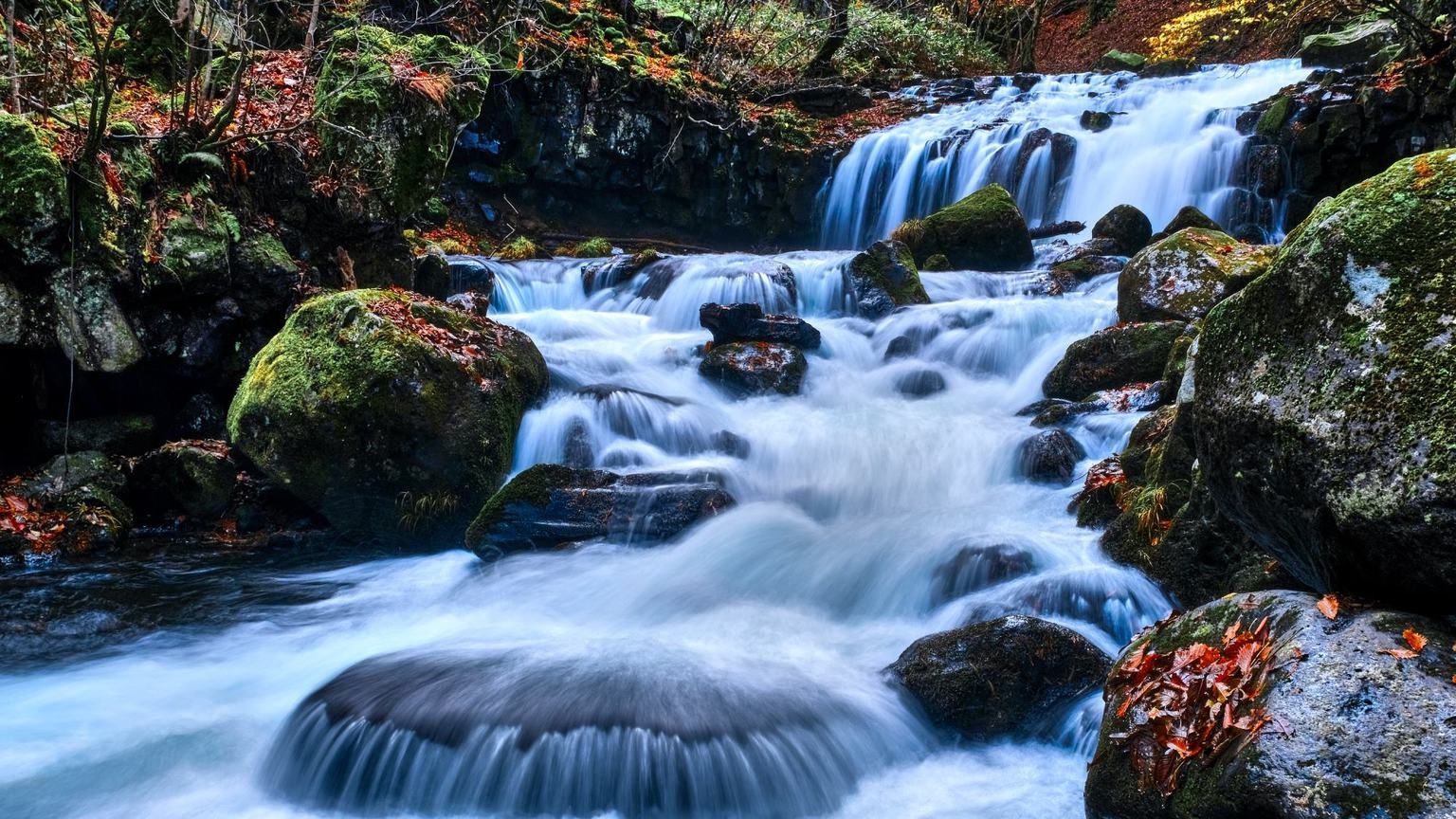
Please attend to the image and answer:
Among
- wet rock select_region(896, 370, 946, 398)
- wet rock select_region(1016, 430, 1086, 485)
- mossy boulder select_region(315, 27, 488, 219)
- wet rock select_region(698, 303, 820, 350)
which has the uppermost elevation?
mossy boulder select_region(315, 27, 488, 219)

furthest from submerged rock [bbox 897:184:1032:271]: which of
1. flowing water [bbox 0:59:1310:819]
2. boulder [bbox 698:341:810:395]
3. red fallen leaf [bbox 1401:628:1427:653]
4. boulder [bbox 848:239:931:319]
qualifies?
red fallen leaf [bbox 1401:628:1427:653]

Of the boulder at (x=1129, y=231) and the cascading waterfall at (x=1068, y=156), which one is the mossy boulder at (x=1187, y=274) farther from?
the cascading waterfall at (x=1068, y=156)

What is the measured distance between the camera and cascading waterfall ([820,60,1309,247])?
46.8 ft

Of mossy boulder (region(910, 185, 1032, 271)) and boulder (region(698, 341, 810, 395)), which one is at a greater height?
mossy boulder (region(910, 185, 1032, 271))

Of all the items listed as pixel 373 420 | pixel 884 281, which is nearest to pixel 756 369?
pixel 884 281

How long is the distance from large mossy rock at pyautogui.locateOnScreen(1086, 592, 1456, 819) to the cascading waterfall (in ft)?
40.6

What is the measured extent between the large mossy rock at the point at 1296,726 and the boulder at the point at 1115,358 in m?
5.36

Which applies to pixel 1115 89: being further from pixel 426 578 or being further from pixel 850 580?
pixel 426 578

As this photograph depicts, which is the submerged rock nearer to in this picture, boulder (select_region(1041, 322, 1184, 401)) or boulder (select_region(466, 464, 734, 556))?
boulder (select_region(1041, 322, 1184, 401))

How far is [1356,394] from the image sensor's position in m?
2.82

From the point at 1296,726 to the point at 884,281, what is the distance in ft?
32.4

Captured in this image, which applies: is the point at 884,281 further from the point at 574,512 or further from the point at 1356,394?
the point at 1356,394

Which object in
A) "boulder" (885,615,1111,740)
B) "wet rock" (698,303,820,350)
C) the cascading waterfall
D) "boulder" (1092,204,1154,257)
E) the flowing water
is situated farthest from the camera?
the cascading waterfall

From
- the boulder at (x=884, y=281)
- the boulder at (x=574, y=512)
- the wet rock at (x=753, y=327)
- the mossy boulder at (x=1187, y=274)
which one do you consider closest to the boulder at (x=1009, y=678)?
the boulder at (x=574, y=512)
